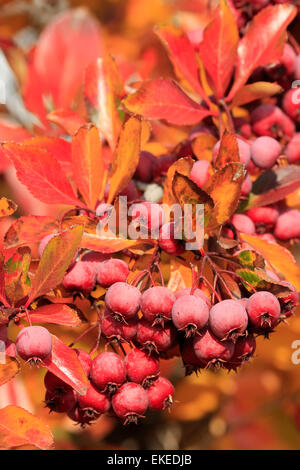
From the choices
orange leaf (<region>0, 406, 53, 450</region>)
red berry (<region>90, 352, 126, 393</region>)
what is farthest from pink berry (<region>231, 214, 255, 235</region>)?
orange leaf (<region>0, 406, 53, 450</region>)

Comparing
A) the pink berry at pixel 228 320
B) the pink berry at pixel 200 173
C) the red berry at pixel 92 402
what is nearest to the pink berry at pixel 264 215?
the pink berry at pixel 200 173

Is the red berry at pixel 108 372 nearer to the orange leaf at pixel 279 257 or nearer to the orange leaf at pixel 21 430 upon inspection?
the orange leaf at pixel 21 430

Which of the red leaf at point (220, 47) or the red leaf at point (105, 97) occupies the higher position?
the red leaf at point (220, 47)

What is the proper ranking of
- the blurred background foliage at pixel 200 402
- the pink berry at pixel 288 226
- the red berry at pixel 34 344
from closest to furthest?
the red berry at pixel 34 344
the pink berry at pixel 288 226
the blurred background foliage at pixel 200 402

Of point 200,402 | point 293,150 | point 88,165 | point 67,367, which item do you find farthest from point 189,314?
point 200,402

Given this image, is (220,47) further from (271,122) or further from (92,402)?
(92,402)

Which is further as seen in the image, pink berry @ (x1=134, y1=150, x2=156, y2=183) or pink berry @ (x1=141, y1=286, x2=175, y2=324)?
pink berry @ (x1=134, y1=150, x2=156, y2=183)

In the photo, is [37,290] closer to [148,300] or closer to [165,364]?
[148,300]

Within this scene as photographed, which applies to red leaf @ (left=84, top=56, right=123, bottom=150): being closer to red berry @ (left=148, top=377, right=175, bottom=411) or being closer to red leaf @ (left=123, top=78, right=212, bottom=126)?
red leaf @ (left=123, top=78, right=212, bottom=126)
